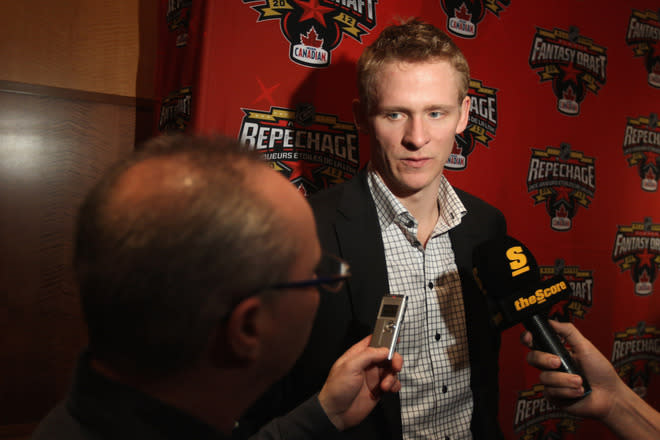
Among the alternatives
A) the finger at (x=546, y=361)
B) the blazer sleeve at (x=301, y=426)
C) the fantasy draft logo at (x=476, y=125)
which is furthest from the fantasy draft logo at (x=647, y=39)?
the blazer sleeve at (x=301, y=426)

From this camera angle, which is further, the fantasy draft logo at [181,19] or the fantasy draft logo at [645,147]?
the fantasy draft logo at [645,147]

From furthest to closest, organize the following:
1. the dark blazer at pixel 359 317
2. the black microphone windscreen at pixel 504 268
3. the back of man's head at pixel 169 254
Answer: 1. the dark blazer at pixel 359 317
2. the black microphone windscreen at pixel 504 268
3. the back of man's head at pixel 169 254

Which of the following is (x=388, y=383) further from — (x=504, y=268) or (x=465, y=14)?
(x=465, y=14)

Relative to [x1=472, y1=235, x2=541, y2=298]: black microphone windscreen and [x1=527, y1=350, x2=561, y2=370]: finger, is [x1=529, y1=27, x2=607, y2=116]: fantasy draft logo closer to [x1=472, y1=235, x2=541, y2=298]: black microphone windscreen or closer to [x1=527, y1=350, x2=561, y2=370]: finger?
[x1=472, y1=235, x2=541, y2=298]: black microphone windscreen

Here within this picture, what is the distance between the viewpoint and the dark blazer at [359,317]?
107cm

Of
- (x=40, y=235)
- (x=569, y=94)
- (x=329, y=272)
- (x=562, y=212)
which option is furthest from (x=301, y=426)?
(x=569, y=94)

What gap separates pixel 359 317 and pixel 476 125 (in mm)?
1027

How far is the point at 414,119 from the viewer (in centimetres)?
111

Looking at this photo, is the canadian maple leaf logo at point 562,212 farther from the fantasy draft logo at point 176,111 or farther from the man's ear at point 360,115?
the fantasy draft logo at point 176,111

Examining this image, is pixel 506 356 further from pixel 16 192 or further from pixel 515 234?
pixel 16 192

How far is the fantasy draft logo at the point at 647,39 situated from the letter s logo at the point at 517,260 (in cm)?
178

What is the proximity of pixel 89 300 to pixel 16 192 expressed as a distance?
1318 millimetres

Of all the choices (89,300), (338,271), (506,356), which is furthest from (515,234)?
(89,300)

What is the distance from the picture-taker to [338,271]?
23.5 inches
